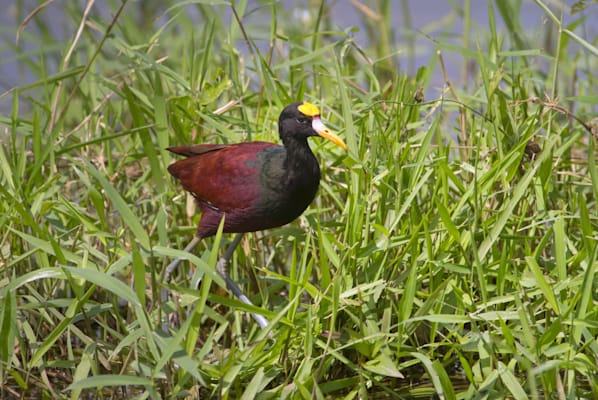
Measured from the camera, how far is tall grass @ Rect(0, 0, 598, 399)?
7.66 feet

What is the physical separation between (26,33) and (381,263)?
111 inches

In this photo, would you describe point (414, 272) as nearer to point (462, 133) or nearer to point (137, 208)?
point (462, 133)

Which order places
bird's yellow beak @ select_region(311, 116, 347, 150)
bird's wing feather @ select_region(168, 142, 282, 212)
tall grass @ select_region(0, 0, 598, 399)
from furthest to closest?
bird's wing feather @ select_region(168, 142, 282, 212), bird's yellow beak @ select_region(311, 116, 347, 150), tall grass @ select_region(0, 0, 598, 399)

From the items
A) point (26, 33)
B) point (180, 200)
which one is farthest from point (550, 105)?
point (26, 33)

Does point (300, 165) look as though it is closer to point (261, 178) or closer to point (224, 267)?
point (261, 178)

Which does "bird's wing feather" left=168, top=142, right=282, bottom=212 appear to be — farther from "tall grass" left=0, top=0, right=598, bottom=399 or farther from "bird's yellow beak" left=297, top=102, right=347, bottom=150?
"bird's yellow beak" left=297, top=102, right=347, bottom=150

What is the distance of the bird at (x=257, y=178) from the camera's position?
2.99 m

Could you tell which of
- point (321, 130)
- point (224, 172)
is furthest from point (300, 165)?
point (224, 172)

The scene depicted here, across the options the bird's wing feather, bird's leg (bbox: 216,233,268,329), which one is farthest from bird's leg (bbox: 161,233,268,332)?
the bird's wing feather

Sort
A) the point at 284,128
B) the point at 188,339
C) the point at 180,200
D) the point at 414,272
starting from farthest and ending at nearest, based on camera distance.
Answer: the point at 180,200
the point at 284,128
the point at 414,272
the point at 188,339

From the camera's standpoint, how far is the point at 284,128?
3.04 metres

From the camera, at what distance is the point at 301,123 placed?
3.01 m

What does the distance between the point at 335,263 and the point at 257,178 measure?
1.82 feet

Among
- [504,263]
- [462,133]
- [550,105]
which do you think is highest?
[550,105]
